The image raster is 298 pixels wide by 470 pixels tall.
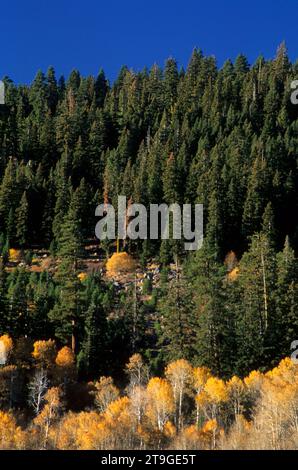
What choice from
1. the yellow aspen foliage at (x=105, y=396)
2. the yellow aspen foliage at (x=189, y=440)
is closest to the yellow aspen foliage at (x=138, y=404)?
the yellow aspen foliage at (x=105, y=396)

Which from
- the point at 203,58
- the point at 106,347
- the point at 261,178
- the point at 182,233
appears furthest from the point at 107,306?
the point at 203,58

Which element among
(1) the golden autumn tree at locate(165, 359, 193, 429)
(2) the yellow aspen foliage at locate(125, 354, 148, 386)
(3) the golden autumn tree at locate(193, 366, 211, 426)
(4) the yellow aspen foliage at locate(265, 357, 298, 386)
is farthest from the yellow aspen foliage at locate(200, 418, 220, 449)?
(2) the yellow aspen foliage at locate(125, 354, 148, 386)

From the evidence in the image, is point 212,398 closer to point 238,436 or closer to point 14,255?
point 238,436

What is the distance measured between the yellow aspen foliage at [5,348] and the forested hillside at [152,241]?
156 mm

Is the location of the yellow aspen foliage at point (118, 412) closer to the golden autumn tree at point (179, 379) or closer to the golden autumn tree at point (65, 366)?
the golden autumn tree at point (179, 379)

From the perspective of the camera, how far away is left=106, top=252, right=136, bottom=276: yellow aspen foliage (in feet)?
192

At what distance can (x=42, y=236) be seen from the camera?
6950cm

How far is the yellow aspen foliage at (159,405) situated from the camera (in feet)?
90.2

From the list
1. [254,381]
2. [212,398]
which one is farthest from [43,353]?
[254,381]

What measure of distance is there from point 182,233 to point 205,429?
38.0m

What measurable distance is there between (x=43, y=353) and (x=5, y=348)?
286 cm

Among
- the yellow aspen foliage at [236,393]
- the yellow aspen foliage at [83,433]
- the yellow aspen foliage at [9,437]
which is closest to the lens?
the yellow aspen foliage at [83,433]

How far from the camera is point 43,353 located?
37.4m

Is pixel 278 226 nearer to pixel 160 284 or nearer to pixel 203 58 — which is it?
pixel 160 284
